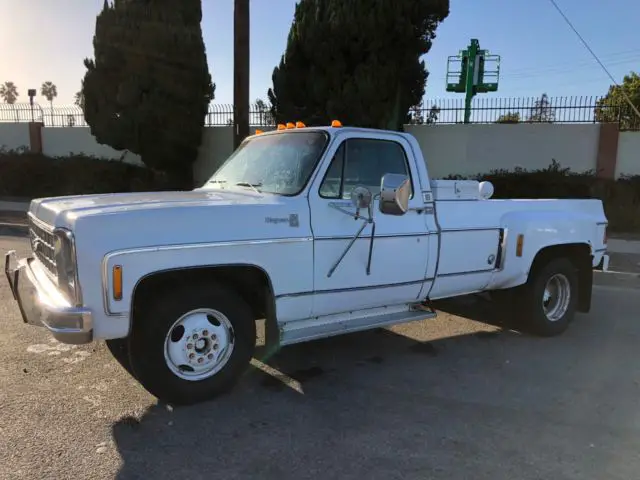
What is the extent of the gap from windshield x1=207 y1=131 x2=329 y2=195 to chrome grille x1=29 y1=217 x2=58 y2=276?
1.51 m

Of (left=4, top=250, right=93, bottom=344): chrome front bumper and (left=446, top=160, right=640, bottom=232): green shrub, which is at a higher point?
(left=446, top=160, right=640, bottom=232): green shrub

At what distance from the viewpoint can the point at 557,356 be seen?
16.9 ft

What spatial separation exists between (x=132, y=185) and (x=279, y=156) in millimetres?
14164

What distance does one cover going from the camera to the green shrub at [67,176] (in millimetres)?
17703

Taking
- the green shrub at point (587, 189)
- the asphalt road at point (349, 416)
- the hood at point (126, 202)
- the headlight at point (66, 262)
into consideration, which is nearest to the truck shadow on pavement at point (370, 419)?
the asphalt road at point (349, 416)

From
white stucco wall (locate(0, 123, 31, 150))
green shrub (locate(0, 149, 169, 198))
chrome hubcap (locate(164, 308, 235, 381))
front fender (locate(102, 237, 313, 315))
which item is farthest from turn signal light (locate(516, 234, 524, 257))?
white stucco wall (locate(0, 123, 31, 150))

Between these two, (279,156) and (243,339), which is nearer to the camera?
(243,339)

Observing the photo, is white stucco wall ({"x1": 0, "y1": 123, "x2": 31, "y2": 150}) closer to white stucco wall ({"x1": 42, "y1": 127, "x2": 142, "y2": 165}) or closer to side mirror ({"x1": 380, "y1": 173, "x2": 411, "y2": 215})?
white stucco wall ({"x1": 42, "y1": 127, "x2": 142, "y2": 165})

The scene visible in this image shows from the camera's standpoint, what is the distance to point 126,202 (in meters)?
3.88

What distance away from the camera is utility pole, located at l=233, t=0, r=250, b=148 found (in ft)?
37.3

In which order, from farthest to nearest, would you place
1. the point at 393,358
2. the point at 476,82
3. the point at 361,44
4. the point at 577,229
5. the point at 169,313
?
the point at 476,82
the point at 361,44
the point at 577,229
the point at 393,358
the point at 169,313

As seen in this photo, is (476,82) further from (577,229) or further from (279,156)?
(279,156)

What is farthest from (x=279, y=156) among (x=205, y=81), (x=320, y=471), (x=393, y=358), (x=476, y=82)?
(x=476, y=82)

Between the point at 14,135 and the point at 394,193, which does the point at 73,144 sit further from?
the point at 394,193
